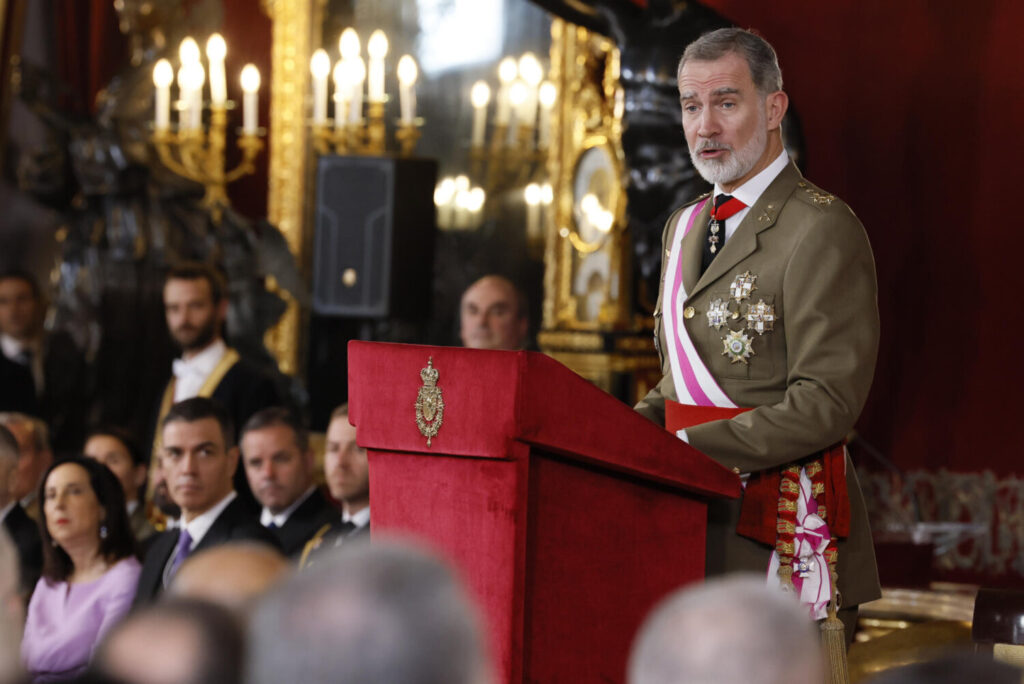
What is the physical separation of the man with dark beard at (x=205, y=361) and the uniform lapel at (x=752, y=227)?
2928mm

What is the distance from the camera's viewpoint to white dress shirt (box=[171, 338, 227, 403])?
4922 millimetres

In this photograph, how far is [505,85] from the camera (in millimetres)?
6273

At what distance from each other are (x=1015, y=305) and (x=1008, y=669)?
4.05m

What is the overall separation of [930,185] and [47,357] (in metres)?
4.13

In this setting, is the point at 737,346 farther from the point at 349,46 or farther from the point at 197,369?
the point at 349,46

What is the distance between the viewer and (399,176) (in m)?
5.93

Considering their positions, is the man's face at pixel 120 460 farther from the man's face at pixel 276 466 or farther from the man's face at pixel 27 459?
the man's face at pixel 276 466

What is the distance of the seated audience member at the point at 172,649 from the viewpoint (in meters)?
0.78

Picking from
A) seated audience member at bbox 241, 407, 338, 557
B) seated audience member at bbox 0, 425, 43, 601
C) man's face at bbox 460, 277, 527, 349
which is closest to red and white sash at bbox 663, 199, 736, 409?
seated audience member at bbox 241, 407, 338, 557

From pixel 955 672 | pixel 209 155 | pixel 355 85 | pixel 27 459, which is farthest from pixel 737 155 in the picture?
pixel 209 155

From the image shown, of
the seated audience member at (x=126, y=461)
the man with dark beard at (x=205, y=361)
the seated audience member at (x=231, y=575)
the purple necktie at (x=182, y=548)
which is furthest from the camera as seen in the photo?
the man with dark beard at (x=205, y=361)

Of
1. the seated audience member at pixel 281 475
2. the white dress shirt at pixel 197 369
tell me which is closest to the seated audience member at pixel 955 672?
the seated audience member at pixel 281 475

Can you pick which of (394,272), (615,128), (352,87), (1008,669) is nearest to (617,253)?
(615,128)

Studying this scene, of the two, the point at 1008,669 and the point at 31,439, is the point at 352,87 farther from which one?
the point at 1008,669
